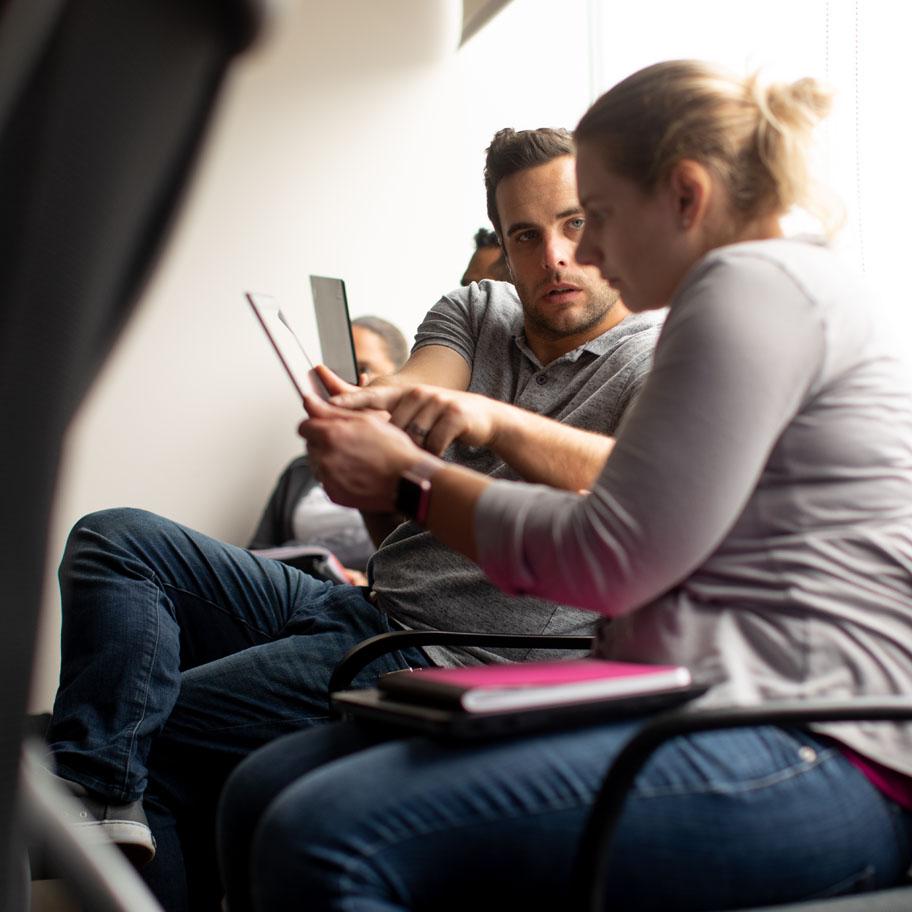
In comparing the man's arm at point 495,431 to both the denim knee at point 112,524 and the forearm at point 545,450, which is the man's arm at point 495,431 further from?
A: the denim knee at point 112,524

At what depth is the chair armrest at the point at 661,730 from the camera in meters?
0.80

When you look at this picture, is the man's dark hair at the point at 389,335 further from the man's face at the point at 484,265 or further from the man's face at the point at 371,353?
the man's face at the point at 484,265

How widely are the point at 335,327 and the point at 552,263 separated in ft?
1.37

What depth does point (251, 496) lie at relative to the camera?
4301 mm

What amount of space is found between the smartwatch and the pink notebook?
176mm

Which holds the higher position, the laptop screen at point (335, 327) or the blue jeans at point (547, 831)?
the laptop screen at point (335, 327)

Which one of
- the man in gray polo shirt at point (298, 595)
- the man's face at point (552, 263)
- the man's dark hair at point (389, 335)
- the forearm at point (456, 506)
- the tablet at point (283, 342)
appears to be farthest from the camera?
the man's dark hair at point (389, 335)

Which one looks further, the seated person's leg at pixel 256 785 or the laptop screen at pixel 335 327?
the laptop screen at pixel 335 327

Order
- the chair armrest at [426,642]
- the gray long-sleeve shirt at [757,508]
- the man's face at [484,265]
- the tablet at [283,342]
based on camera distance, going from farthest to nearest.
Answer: the man's face at [484,265]
the chair armrest at [426,642]
the tablet at [283,342]
the gray long-sleeve shirt at [757,508]

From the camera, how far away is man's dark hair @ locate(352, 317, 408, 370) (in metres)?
3.95

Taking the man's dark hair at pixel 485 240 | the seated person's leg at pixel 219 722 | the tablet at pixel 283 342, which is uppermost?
the man's dark hair at pixel 485 240

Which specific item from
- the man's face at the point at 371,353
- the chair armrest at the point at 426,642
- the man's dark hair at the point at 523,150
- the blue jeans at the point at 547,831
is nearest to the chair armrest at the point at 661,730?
the blue jeans at the point at 547,831

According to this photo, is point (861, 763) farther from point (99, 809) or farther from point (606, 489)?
point (99, 809)

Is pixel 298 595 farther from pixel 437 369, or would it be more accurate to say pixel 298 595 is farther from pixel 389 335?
pixel 389 335
